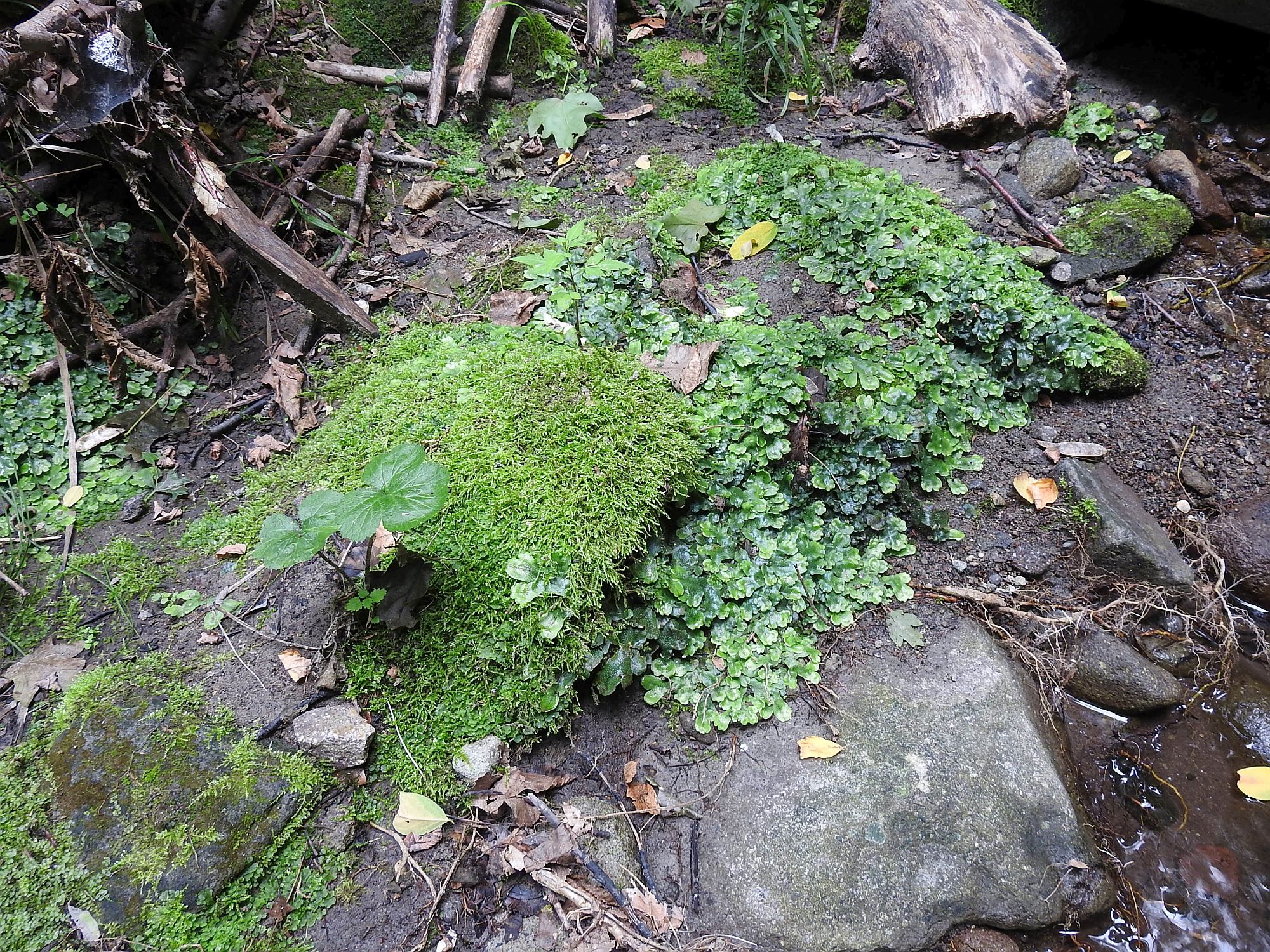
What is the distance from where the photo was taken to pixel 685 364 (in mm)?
3375

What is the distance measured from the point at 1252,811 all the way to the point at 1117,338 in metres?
2.37

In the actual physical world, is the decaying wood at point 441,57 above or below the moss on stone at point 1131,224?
above

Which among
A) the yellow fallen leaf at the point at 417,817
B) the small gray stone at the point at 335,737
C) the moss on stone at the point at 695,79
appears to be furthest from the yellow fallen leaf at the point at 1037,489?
the moss on stone at the point at 695,79

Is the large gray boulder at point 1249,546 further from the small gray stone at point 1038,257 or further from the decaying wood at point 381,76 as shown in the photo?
the decaying wood at point 381,76

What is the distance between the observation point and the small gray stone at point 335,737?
2414mm

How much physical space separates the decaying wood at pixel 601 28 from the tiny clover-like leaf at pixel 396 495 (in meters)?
4.60

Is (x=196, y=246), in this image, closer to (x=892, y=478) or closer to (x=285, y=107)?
(x=285, y=107)

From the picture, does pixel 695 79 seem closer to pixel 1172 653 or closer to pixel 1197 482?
pixel 1197 482

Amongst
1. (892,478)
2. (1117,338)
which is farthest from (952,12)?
(892,478)

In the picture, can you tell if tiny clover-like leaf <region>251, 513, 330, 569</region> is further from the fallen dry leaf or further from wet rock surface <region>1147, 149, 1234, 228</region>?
wet rock surface <region>1147, 149, 1234, 228</region>

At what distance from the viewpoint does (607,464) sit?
280cm

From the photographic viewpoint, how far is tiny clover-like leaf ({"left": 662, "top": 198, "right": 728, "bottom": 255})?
3.99m

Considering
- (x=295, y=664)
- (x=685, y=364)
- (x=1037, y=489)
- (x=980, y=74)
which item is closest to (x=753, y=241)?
(x=685, y=364)

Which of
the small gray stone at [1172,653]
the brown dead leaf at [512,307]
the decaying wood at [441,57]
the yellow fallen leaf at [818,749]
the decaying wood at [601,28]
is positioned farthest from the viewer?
the decaying wood at [601,28]
